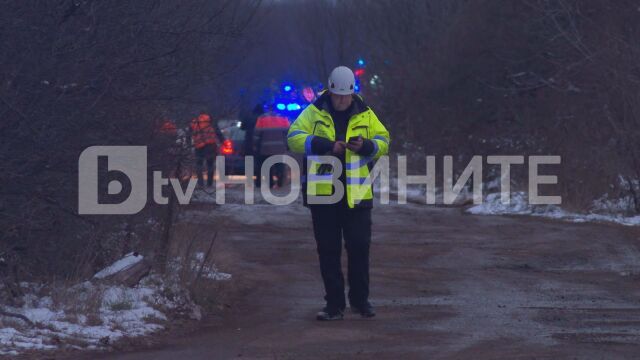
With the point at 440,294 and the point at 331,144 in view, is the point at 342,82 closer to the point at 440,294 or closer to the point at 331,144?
the point at 331,144

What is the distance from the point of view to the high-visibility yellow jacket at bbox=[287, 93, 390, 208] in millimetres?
10586

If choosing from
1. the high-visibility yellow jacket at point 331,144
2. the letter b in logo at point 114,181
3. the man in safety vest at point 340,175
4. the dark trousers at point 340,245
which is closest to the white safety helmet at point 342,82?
the man in safety vest at point 340,175

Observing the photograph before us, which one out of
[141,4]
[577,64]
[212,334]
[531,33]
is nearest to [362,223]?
[212,334]

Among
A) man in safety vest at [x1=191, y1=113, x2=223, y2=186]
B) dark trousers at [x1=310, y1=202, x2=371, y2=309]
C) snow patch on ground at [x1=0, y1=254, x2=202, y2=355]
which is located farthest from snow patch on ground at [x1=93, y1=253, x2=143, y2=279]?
dark trousers at [x1=310, y1=202, x2=371, y2=309]

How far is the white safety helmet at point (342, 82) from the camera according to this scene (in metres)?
10.7

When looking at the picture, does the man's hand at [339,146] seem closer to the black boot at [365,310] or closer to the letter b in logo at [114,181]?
the black boot at [365,310]

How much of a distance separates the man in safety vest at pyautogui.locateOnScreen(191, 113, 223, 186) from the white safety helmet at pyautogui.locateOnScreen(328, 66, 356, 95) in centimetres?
189

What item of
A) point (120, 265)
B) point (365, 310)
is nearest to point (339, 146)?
point (365, 310)

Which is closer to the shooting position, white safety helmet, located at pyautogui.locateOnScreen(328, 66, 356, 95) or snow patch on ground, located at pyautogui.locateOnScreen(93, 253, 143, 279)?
white safety helmet, located at pyautogui.locateOnScreen(328, 66, 356, 95)

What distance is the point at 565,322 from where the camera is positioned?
10.3 metres

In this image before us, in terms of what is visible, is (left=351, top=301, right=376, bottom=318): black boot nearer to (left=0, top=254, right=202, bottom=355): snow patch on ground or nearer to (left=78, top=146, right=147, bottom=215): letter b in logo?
(left=0, top=254, right=202, bottom=355): snow patch on ground

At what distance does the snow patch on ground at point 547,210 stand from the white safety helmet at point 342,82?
10634 mm

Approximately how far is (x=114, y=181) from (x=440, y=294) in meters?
3.42

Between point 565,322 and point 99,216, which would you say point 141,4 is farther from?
point 565,322
